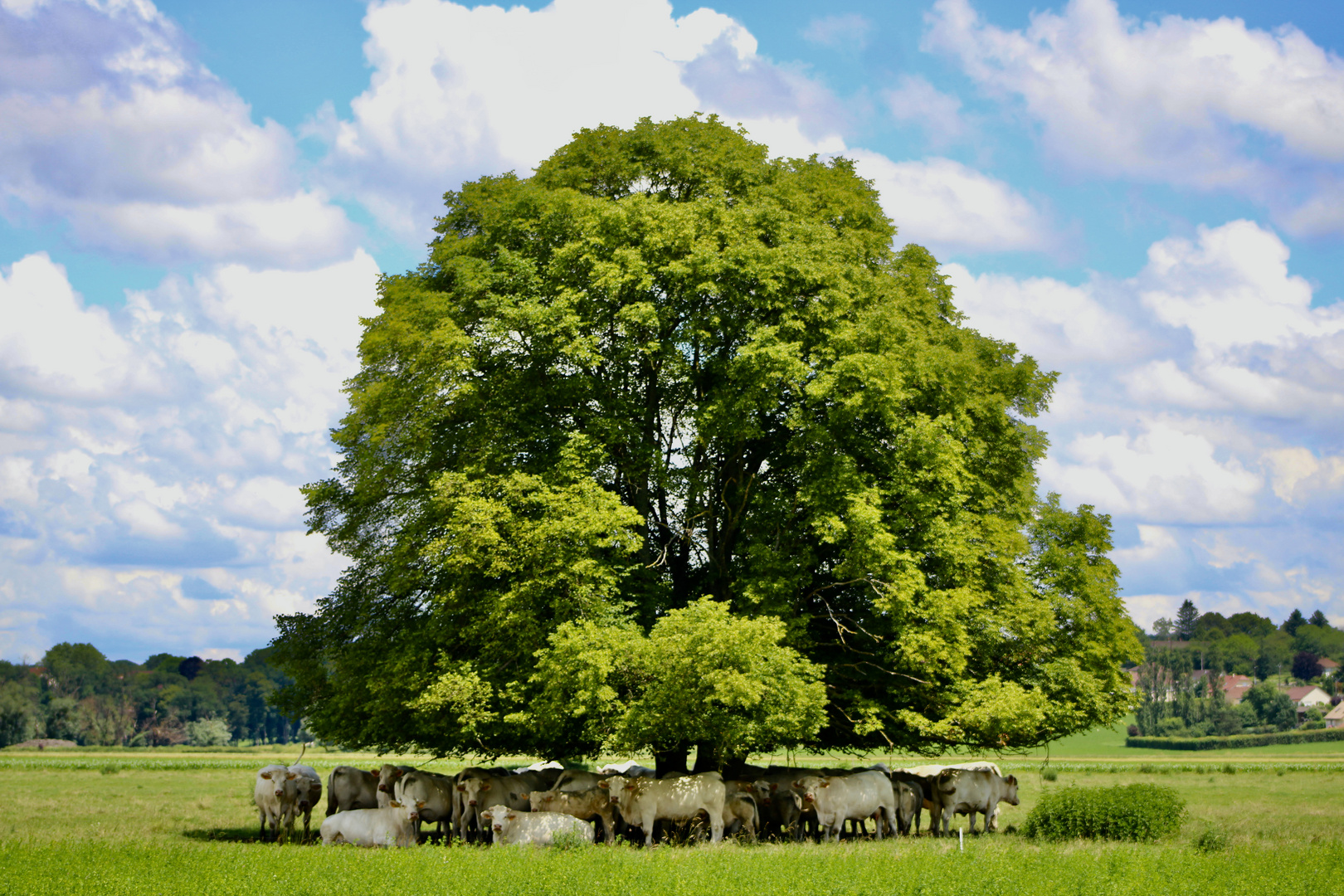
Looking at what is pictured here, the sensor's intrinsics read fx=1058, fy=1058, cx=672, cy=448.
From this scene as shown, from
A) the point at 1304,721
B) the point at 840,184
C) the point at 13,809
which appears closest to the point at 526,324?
the point at 840,184

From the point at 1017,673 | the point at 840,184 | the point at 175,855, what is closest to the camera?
the point at 175,855

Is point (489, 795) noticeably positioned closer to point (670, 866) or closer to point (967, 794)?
point (670, 866)

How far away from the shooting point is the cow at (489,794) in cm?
2641

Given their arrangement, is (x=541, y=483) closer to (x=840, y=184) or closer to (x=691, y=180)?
(x=691, y=180)

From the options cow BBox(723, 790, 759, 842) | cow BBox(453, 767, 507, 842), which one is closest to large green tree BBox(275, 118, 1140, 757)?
cow BBox(453, 767, 507, 842)

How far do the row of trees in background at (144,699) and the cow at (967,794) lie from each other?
365ft

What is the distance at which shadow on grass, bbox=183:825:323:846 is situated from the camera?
87.4 feet

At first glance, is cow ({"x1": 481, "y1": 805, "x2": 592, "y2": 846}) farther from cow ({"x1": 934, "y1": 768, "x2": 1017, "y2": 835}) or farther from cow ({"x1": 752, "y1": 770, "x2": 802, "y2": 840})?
A: cow ({"x1": 934, "y1": 768, "x2": 1017, "y2": 835})

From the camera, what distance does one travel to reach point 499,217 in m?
30.0

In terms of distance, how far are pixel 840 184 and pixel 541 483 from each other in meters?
14.2

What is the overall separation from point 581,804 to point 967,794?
11454 millimetres

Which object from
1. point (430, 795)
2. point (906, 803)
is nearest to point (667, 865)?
point (430, 795)

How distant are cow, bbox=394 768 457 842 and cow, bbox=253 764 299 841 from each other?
2.85 m

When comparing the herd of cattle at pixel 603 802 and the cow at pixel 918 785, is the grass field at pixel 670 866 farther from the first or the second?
the cow at pixel 918 785
